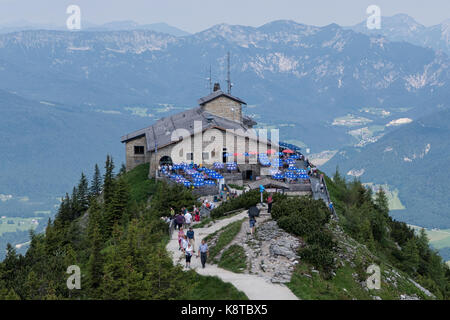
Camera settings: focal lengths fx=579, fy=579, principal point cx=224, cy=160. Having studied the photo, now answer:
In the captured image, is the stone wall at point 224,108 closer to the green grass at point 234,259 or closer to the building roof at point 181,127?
the building roof at point 181,127

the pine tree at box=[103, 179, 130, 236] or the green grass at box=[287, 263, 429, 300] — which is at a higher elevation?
the pine tree at box=[103, 179, 130, 236]

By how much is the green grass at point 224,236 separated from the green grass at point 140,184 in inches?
979

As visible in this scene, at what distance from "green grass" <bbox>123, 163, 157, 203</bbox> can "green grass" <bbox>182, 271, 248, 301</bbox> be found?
3407cm

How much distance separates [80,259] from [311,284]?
68.7 ft

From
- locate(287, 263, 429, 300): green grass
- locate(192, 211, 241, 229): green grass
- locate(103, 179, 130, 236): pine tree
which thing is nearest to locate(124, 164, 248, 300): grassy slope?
locate(287, 263, 429, 300): green grass

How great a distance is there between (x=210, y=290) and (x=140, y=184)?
144 ft

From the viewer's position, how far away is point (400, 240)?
5712 centimetres

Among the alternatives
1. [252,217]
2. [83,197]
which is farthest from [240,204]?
[83,197]

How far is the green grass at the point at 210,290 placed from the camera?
23164 millimetres

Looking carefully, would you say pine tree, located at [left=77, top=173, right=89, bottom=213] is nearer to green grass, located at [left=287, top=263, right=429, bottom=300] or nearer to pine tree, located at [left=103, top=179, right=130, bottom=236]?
pine tree, located at [left=103, top=179, right=130, bottom=236]

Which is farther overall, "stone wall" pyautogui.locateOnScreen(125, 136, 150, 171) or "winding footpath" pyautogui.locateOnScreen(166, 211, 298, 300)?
"stone wall" pyautogui.locateOnScreen(125, 136, 150, 171)

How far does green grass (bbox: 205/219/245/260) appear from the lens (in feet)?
104

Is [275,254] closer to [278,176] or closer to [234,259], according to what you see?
[234,259]
